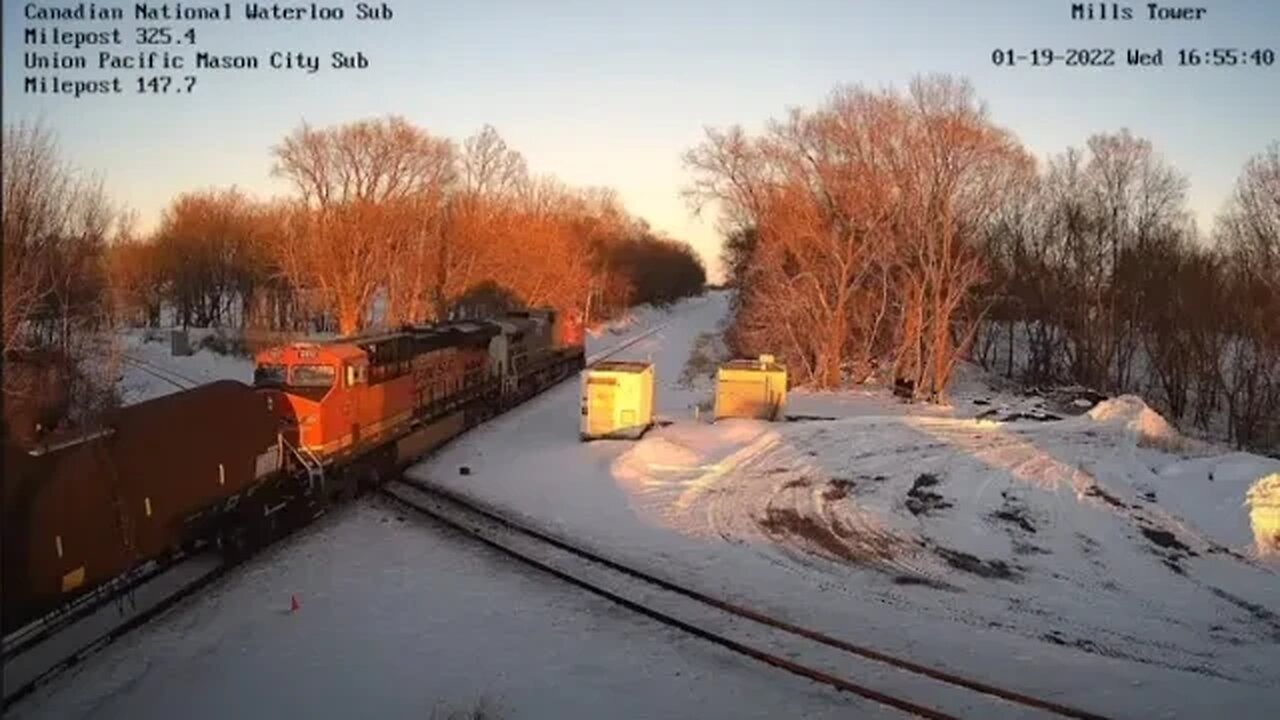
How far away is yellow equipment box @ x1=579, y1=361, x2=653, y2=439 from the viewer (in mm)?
24719

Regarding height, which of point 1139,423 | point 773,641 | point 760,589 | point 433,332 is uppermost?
point 433,332

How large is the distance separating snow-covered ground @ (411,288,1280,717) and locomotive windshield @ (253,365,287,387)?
15.4 ft

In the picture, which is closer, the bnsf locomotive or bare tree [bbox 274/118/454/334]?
the bnsf locomotive

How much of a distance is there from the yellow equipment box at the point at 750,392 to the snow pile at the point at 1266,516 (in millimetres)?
13073

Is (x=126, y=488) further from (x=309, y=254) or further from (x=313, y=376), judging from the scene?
(x=309, y=254)

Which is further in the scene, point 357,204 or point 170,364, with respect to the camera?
point 170,364

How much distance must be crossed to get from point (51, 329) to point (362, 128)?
36.8 feet

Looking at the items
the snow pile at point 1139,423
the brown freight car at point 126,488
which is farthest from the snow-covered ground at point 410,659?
the snow pile at point 1139,423

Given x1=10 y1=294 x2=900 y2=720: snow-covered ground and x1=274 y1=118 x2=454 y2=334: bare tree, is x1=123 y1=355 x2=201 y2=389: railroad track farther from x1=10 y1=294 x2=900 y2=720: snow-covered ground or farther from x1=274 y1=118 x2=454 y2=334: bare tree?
x1=10 y1=294 x2=900 y2=720: snow-covered ground

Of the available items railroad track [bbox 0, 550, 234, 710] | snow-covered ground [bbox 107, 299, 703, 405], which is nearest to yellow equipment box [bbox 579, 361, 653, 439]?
snow-covered ground [bbox 107, 299, 703, 405]

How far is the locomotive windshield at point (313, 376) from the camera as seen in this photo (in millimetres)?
17612

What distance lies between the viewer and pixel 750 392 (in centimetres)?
2817

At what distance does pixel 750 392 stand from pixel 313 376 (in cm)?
1407

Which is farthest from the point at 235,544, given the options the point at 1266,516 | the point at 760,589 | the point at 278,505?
the point at 1266,516
